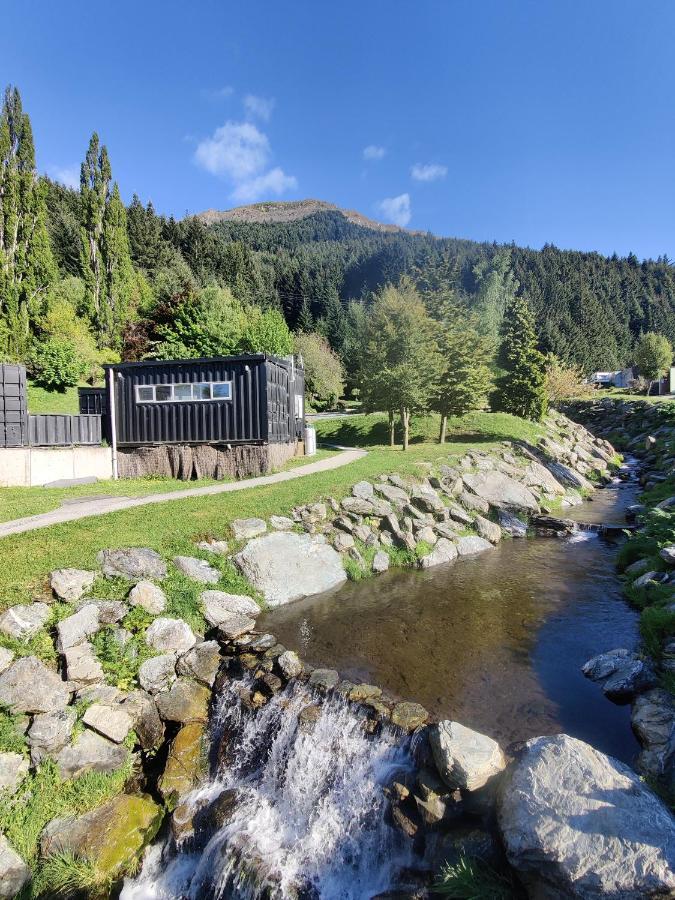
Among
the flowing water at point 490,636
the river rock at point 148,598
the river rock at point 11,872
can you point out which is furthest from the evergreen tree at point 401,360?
the river rock at point 11,872

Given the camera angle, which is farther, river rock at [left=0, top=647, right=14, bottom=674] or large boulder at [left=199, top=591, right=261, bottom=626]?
large boulder at [left=199, top=591, right=261, bottom=626]

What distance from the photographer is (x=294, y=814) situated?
5.27 metres

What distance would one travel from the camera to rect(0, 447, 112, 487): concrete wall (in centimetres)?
1491

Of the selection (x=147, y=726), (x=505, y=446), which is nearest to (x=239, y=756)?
(x=147, y=726)

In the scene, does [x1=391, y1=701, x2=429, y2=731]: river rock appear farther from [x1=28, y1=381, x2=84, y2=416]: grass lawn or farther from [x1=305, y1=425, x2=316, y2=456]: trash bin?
[x1=28, y1=381, x2=84, y2=416]: grass lawn

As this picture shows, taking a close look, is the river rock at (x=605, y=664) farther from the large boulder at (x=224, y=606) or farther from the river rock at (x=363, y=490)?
the river rock at (x=363, y=490)

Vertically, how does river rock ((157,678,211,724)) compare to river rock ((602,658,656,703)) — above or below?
below

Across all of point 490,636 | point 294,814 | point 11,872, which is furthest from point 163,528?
point 490,636

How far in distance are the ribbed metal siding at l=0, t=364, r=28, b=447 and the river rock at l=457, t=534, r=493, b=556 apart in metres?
14.8

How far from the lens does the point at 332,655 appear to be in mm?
7578

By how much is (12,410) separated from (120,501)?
6.63 metres

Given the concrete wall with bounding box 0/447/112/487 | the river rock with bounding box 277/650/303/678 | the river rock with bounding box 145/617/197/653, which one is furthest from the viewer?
the concrete wall with bounding box 0/447/112/487

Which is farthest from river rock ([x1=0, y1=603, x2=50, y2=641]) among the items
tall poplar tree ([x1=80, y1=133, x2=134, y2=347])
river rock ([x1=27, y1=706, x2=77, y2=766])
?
tall poplar tree ([x1=80, y1=133, x2=134, y2=347])

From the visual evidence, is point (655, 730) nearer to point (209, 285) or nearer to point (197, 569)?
point (197, 569)
